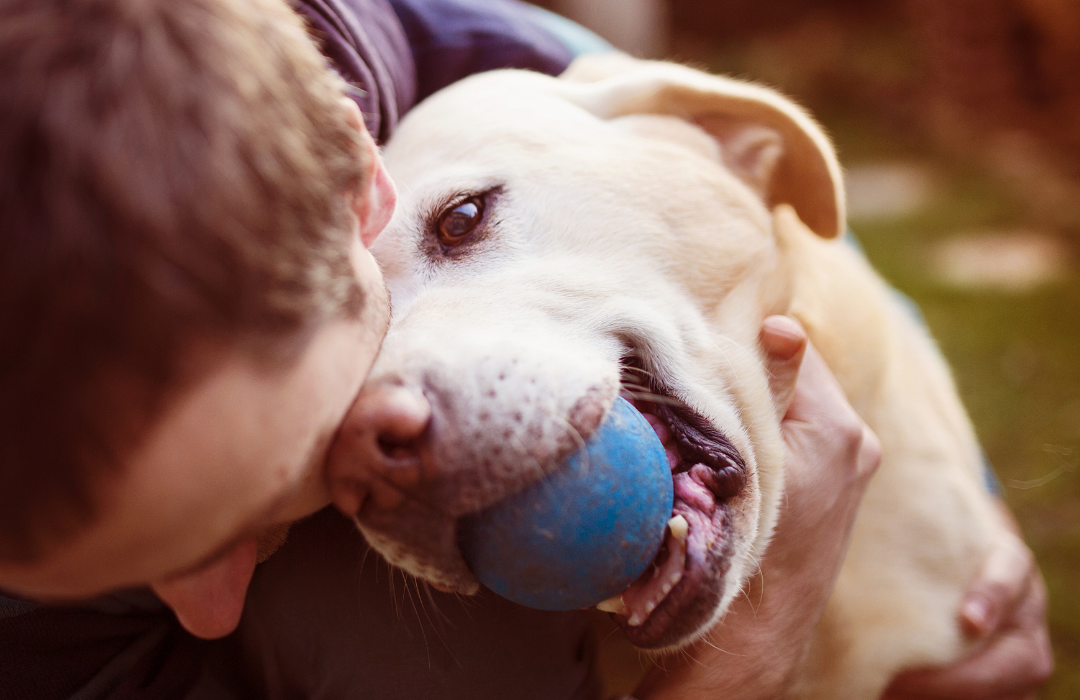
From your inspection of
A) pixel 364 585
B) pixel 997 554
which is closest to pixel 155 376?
pixel 364 585

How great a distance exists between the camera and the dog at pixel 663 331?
3.64 feet

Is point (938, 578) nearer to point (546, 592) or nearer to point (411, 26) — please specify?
point (546, 592)

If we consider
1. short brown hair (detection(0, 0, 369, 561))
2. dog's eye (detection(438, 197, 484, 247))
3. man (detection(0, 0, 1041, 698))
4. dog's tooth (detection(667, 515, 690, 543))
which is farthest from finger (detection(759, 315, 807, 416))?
short brown hair (detection(0, 0, 369, 561))

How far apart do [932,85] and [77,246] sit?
6183 mm

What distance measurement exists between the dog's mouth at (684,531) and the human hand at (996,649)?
723mm

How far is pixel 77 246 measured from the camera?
75cm

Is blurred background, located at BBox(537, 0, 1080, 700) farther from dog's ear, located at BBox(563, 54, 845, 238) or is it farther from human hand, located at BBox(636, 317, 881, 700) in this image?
dog's ear, located at BBox(563, 54, 845, 238)

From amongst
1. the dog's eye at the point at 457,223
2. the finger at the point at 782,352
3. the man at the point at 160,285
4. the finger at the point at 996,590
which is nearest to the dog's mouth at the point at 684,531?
the finger at the point at 782,352

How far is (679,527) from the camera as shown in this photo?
117 centimetres

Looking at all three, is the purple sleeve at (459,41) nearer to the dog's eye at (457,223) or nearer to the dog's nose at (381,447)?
the dog's eye at (457,223)

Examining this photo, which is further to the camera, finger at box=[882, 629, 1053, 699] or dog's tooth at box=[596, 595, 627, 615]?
finger at box=[882, 629, 1053, 699]

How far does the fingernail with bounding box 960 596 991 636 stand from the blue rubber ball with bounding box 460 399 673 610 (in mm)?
931

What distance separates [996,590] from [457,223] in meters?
1.39

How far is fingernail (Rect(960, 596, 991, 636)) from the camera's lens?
1636 mm
